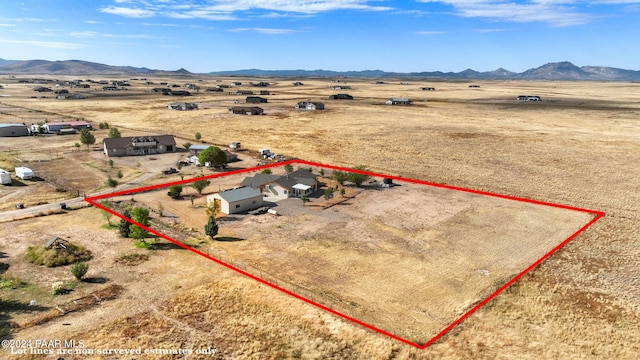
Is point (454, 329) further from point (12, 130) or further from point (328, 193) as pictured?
point (12, 130)

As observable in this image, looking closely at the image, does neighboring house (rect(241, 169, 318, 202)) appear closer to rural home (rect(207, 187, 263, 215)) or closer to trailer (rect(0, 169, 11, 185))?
rural home (rect(207, 187, 263, 215))

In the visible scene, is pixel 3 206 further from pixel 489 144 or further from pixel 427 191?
pixel 489 144

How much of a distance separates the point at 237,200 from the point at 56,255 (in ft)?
58.0

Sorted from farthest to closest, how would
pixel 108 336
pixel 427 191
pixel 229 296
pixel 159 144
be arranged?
pixel 159 144
pixel 427 191
pixel 229 296
pixel 108 336

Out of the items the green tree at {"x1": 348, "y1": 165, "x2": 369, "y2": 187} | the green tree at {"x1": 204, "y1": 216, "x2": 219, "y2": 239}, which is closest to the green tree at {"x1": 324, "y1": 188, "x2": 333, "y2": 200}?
the green tree at {"x1": 348, "y1": 165, "x2": 369, "y2": 187}

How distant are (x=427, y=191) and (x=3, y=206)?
172 ft

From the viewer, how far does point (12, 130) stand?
296 ft

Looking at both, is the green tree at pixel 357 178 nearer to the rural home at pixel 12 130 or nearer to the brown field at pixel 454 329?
the brown field at pixel 454 329

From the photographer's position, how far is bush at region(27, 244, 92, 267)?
32.6 m

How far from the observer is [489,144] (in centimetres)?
8625

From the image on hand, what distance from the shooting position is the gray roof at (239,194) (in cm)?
4453

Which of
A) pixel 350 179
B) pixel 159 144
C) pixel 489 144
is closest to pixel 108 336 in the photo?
pixel 350 179

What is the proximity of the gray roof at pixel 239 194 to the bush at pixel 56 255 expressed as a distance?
48.0ft

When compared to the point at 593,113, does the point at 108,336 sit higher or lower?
lower
